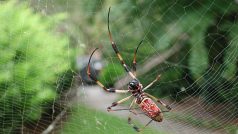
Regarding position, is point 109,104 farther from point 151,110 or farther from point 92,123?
point 151,110

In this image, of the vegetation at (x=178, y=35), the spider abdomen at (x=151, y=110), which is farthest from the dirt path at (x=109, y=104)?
the spider abdomen at (x=151, y=110)

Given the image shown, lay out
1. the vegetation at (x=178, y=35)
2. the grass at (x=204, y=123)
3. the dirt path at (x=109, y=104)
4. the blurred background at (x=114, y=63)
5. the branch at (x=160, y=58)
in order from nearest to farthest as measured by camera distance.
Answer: the dirt path at (x=109, y=104)
the grass at (x=204, y=123)
the blurred background at (x=114, y=63)
the vegetation at (x=178, y=35)
the branch at (x=160, y=58)

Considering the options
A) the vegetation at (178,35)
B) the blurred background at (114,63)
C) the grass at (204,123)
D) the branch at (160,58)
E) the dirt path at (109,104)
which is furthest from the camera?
the branch at (160,58)

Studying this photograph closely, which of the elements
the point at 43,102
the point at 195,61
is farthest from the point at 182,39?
the point at 43,102

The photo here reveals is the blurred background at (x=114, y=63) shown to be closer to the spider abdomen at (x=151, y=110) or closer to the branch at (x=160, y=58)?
the branch at (x=160, y=58)

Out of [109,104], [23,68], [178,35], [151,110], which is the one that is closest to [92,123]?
[109,104]

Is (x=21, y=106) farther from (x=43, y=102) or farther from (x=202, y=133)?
(x=202, y=133)

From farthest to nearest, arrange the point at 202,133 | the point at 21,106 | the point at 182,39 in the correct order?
1. the point at 182,39
2. the point at 21,106
3. the point at 202,133
